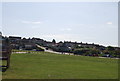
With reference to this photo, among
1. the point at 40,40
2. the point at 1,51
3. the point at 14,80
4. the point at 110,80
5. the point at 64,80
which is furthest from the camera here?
the point at 40,40

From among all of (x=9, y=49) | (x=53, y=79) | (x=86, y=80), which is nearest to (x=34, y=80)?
(x=53, y=79)

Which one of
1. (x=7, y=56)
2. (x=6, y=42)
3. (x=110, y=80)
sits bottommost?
(x=110, y=80)

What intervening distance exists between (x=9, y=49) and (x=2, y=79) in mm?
8196

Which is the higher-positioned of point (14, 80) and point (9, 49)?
point (9, 49)

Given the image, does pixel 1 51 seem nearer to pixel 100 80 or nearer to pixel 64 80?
pixel 64 80

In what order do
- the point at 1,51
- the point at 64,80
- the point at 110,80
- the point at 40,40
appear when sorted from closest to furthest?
the point at 64,80
the point at 110,80
the point at 1,51
the point at 40,40

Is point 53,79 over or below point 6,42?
below

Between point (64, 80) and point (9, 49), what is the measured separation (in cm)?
906

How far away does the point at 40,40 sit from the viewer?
188625 mm

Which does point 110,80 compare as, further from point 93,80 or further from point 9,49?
point 9,49

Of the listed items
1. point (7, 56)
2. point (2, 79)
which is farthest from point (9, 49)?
point (2, 79)

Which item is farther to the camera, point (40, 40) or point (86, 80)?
point (40, 40)

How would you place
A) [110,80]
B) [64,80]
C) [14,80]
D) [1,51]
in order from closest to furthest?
1. [14,80]
2. [64,80]
3. [110,80]
4. [1,51]

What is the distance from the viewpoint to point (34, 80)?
13922mm
